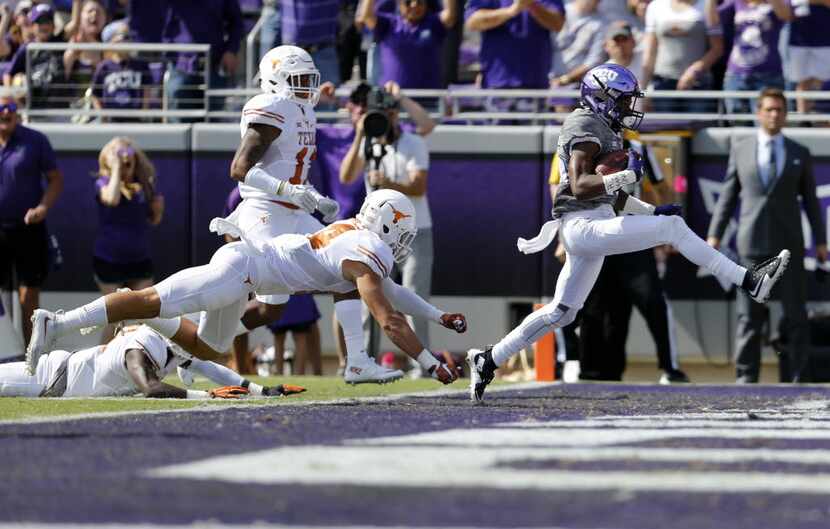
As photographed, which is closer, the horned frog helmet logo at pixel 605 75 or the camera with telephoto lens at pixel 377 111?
the horned frog helmet logo at pixel 605 75

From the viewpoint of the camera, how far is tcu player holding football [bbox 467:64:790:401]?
7664mm

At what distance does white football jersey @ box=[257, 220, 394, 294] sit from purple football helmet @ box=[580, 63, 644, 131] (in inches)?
46.7

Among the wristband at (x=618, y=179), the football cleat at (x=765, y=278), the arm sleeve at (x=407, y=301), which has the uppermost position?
the wristband at (x=618, y=179)

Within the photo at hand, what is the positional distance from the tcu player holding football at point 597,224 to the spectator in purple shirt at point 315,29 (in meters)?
4.68

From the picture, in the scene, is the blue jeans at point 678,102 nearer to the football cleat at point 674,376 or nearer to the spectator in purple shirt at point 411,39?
the spectator in purple shirt at point 411,39

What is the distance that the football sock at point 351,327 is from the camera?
8016 millimetres

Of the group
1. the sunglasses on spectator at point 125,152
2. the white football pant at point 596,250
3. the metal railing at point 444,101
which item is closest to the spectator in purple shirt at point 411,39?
the metal railing at point 444,101

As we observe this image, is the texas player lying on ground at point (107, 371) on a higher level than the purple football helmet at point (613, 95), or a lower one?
lower

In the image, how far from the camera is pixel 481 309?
13.0 metres

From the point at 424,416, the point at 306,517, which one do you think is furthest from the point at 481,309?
the point at 306,517

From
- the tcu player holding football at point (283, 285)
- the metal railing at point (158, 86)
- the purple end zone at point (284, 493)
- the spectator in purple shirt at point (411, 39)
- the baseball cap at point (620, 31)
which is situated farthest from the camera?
the metal railing at point (158, 86)

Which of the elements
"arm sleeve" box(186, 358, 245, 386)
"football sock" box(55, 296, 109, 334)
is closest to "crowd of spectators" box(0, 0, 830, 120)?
"arm sleeve" box(186, 358, 245, 386)

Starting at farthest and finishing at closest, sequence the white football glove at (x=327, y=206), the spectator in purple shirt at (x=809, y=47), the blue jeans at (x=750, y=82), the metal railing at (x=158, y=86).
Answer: the metal railing at (x=158, y=86) < the blue jeans at (x=750, y=82) < the spectator in purple shirt at (x=809, y=47) < the white football glove at (x=327, y=206)

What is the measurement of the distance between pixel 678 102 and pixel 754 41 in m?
0.74
